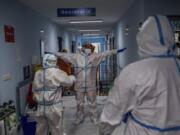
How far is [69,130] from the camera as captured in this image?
4.88 metres

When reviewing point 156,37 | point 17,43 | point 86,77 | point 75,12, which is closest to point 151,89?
point 156,37

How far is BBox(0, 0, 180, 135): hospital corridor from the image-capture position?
1.77 metres

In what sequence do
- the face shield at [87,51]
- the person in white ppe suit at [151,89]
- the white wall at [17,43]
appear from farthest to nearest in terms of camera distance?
the face shield at [87,51]
the white wall at [17,43]
the person in white ppe suit at [151,89]

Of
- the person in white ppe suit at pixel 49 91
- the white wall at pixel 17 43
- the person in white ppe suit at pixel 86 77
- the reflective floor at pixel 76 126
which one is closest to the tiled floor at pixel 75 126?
the reflective floor at pixel 76 126

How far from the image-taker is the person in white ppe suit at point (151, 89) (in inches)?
68.8

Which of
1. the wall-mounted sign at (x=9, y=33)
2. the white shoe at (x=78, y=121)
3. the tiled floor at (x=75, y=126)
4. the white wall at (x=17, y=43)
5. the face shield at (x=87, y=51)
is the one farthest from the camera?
the face shield at (x=87, y=51)

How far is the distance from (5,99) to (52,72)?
1095 mm

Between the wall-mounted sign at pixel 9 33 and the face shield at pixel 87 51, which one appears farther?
the face shield at pixel 87 51

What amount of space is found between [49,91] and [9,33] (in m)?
1.46

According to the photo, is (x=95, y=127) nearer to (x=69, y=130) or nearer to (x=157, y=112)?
(x=69, y=130)

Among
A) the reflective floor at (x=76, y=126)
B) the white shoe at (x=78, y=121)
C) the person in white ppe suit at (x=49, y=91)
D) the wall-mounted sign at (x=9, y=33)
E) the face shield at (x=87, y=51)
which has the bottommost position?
the reflective floor at (x=76, y=126)

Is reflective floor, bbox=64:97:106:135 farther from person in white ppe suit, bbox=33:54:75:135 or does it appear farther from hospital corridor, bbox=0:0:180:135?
person in white ppe suit, bbox=33:54:75:135

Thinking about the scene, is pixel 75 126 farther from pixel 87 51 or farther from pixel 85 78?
pixel 87 51

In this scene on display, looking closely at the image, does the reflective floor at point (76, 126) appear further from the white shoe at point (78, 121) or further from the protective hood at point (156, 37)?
the protective hood at point (156, 37)
